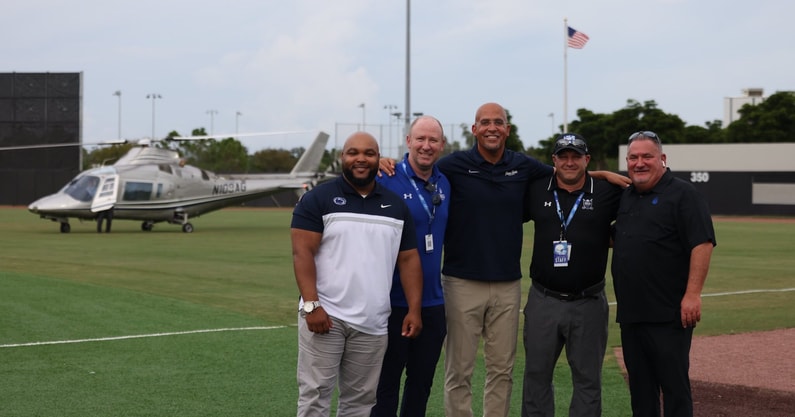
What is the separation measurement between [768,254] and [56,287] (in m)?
16.7

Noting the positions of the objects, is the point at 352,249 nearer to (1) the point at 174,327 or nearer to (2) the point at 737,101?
(1) the point at 174,327

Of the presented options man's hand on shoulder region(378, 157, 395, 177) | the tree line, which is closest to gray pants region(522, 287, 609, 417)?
man's hand on shoulder region(378, 157, 395, 177)

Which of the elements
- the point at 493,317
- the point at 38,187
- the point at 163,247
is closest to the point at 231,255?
the point at 163,247

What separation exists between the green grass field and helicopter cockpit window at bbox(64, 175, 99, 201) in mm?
9678

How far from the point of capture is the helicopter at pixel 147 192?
33375mm

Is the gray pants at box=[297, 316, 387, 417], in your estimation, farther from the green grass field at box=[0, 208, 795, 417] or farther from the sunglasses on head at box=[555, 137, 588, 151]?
the green grass field at box=[0, 208, 795, 417]

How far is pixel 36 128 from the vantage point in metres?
68.5

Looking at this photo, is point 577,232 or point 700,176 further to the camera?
point 700,176

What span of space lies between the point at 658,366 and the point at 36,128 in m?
67.8

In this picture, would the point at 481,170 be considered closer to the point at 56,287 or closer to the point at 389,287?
the point at 389,287

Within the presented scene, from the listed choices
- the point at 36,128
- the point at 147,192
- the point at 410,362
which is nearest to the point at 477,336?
the point at 410,362

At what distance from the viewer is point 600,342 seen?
638cm

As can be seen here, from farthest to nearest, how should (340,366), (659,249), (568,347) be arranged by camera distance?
(568,347), (659,249), (340,366)

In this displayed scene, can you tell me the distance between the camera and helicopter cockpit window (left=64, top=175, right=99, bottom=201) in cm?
3341
